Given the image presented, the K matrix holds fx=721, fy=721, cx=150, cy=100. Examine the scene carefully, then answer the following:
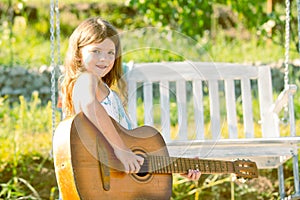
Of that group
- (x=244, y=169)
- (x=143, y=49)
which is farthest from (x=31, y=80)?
(x=244, y=169)

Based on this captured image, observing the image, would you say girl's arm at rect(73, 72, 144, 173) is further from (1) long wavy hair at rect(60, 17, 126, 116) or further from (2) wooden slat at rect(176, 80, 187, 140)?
(2) wooden slat at rect(176, 80, 187, 140)

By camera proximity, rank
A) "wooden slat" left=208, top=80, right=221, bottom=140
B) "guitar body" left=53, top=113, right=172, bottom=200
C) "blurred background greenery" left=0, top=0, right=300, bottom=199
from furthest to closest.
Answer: "blurred background greenery" left=0, top=0, right=300, bottom=199
"wooden slat" left=208, top=80, right=221, bottom=140
"guitar body" left=53, top=113, right=172, bottom=200

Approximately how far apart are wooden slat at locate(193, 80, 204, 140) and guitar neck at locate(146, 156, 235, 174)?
2.36 feet

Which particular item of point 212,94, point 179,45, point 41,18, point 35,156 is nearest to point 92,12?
point 41,18

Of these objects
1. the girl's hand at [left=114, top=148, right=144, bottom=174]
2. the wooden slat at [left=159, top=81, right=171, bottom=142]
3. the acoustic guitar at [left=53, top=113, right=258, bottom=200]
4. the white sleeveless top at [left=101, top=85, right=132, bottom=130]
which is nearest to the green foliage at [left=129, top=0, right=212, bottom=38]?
the wooden slat at [left=159, top=81, right=171, bottom=142]

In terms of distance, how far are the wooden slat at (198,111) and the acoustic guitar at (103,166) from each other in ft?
2.72

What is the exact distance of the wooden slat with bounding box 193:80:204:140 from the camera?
4.10m

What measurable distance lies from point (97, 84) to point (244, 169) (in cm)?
82

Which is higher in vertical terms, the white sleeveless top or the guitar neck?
the white sleeveless top

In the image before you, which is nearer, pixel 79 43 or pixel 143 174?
pixel 143 174

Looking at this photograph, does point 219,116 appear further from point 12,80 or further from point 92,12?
point 92,12

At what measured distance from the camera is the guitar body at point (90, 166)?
300 cm

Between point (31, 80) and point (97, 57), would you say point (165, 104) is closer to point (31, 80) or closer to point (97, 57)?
point (97, 57)

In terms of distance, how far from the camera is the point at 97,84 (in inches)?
125
